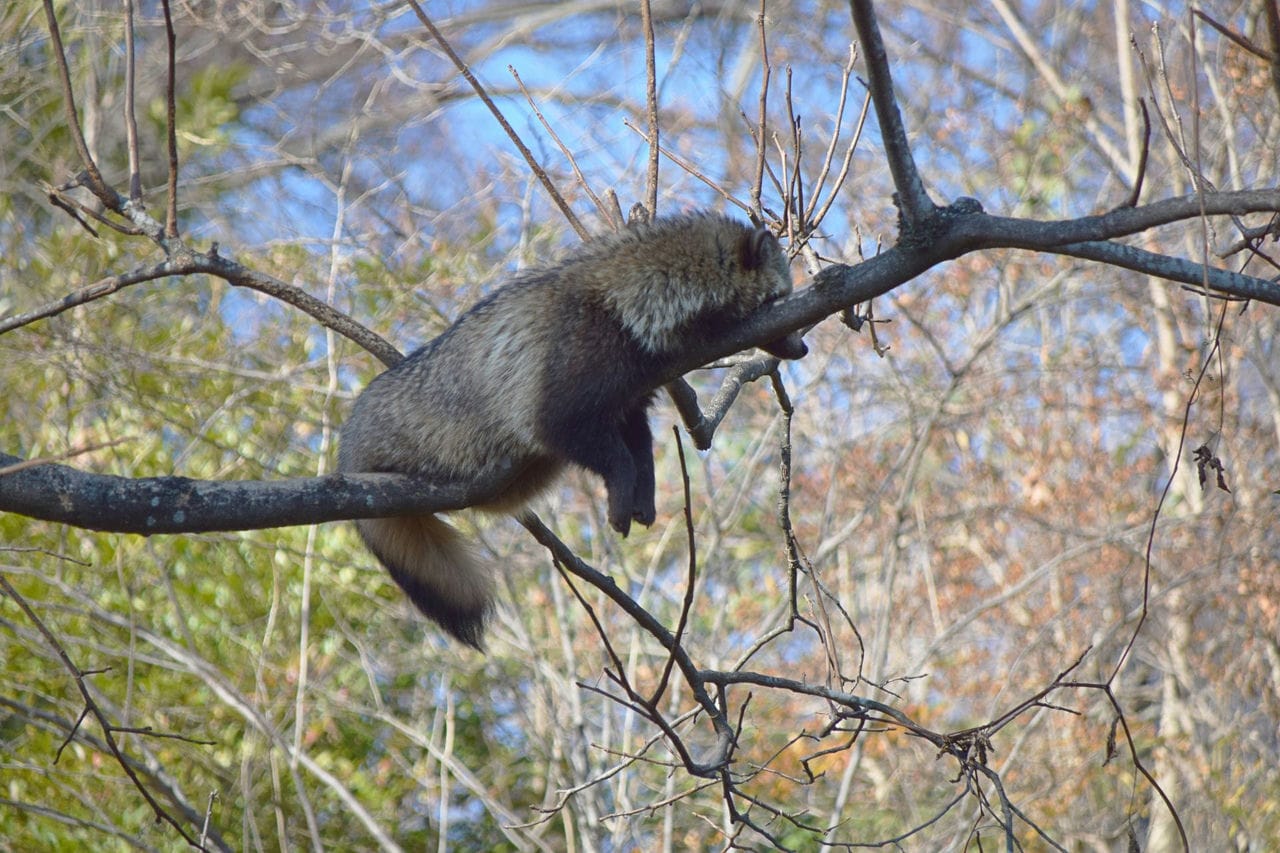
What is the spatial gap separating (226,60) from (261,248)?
517cm

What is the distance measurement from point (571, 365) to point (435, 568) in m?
0.97

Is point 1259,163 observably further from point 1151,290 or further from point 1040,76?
point 1040,76

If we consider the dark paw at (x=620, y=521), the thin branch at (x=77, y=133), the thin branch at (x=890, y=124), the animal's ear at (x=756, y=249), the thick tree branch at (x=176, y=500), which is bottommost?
the thick tree branch at (x=176, y=500)

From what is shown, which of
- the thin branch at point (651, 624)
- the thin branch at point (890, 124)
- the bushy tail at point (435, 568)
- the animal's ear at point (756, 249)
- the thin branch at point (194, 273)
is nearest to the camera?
the thin branch at point (890, 124)

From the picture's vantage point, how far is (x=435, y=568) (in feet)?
12.8

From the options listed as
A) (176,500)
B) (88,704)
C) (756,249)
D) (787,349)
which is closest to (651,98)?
(756,249)

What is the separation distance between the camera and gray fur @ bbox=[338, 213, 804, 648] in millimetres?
3330

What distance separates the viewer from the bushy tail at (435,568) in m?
3.86

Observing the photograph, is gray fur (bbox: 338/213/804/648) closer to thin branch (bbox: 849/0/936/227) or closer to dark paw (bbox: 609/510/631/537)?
dark paw (bbox: 609/510/631/537)

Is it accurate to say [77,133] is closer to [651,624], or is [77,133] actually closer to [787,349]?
[651,624]

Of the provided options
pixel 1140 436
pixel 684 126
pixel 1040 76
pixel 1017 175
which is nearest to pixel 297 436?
pixel 684 126

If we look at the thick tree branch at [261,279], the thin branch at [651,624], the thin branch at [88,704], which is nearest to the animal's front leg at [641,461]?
the thin branch at [651,624]

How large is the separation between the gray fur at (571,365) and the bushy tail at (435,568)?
50mm

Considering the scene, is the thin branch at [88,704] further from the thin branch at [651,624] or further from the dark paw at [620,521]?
the dark paw at [620,521]
